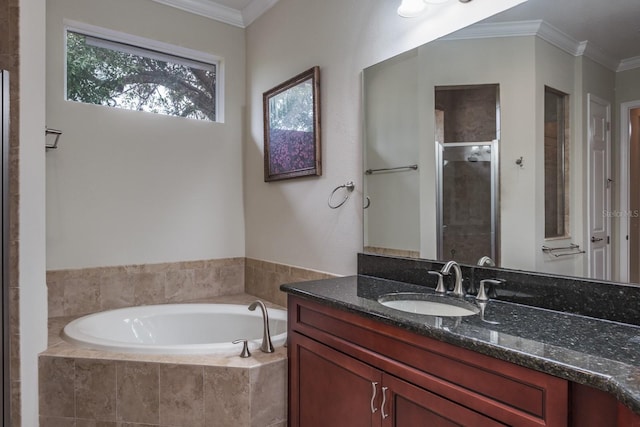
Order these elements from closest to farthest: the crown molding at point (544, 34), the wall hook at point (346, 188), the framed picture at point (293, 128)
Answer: the crown molding at point (544, 34) → the wall hook at point (346, 188) → the framed picture at point (293, 128)

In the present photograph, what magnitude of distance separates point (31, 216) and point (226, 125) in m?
1.64

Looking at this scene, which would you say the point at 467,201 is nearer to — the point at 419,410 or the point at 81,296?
the point at 419,410

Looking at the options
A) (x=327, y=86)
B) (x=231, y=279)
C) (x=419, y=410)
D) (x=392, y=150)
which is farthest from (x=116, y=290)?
(x=419, y=410)

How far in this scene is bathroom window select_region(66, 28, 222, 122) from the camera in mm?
2719

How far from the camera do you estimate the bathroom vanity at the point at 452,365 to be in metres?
0.90

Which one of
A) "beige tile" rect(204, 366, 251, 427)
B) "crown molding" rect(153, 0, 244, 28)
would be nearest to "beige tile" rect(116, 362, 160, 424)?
"beige tile" rect(204, 366, 251, 427)

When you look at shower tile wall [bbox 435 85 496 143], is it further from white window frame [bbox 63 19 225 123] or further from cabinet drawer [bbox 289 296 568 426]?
white window frame [bbox 63 19 225 123]

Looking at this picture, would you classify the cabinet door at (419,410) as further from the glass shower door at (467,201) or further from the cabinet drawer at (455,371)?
the glass shower door at (467,201)

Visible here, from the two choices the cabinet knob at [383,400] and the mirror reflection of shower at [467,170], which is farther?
the mirror reflection of shower at [467,170]

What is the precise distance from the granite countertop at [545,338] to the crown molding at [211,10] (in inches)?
101

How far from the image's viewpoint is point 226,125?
3.25m

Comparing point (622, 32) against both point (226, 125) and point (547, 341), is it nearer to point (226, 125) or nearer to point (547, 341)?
point (547, 341)

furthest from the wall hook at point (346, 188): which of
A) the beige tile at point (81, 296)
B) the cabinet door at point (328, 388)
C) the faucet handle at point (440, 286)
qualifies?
the beige tile at point (81, 296)

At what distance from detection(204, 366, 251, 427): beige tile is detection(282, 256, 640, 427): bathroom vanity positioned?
217mm
